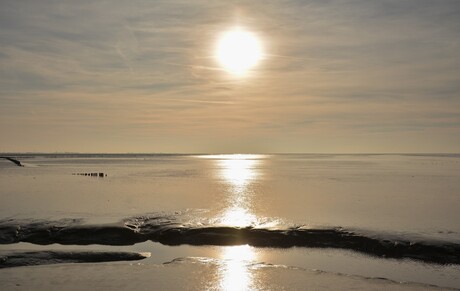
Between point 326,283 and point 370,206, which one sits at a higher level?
point 370,206

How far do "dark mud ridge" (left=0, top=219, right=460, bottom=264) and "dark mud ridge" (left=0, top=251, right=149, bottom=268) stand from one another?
338 centimetres

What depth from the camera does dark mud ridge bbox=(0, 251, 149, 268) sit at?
66.6 feet

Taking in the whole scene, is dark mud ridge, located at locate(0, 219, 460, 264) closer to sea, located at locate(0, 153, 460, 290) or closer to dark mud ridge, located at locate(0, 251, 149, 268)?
sea, located at locate(0, 153, 460, 290)

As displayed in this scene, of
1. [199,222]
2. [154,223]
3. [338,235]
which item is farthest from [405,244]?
[154,223]

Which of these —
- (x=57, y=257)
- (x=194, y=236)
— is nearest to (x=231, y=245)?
(x=194, y=236)

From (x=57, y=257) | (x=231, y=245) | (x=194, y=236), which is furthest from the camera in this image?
(x=194, y=236)

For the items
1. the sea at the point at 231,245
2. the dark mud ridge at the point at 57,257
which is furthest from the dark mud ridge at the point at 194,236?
the dark mud ridge at the point at 57,257

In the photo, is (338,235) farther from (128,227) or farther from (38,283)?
(38,283)

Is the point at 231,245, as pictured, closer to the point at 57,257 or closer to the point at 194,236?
the point at 194,236

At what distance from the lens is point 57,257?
2145 centimetres

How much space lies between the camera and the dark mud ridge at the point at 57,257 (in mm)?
20312

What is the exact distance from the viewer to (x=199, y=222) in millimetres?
29516

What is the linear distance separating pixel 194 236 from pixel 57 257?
799 cm

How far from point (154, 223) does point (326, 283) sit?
47.4 ft
